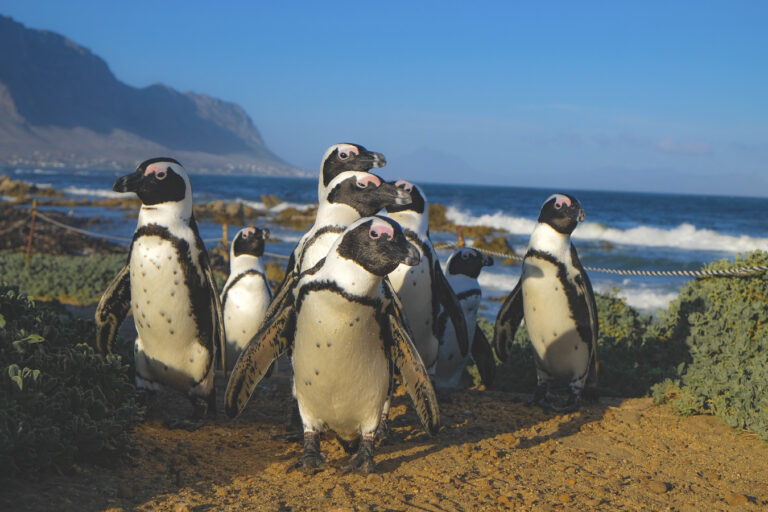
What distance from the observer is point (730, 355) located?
466 centimetres

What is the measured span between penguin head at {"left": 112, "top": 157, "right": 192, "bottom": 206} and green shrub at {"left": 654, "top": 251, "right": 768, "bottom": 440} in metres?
3.54

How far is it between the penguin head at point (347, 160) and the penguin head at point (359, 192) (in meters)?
0.42

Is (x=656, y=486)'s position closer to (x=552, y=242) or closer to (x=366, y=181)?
(x=552, y=242)

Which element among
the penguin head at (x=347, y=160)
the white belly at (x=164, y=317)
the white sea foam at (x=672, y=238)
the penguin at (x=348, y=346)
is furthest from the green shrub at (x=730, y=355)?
the white sea foam at (x=672, y=238)

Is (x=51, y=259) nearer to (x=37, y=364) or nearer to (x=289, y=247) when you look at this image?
(x=289, y=247)

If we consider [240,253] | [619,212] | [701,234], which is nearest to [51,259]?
[240,253]

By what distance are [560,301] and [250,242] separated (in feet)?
8.55

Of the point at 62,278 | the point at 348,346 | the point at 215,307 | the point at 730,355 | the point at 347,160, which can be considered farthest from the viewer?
the point at 62,278

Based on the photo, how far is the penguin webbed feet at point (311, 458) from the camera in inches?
134

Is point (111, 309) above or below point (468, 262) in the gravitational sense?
below

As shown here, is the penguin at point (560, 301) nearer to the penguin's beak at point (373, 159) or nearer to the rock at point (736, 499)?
the penguin's beak at point (373, 159)

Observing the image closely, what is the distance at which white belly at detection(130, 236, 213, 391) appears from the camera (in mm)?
4062

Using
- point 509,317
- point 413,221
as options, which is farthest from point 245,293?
point 509,317

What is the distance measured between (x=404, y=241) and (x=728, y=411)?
9.01 ft
